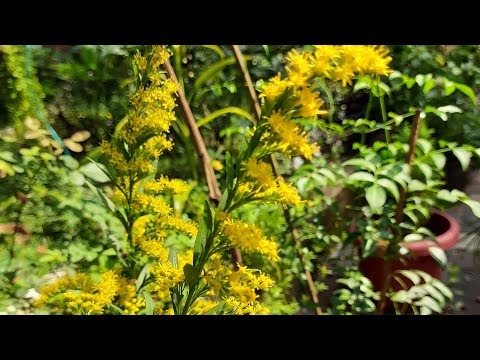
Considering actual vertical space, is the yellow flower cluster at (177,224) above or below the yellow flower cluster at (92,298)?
above

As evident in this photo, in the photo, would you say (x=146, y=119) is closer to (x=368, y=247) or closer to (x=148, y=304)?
(x=148, y=304)

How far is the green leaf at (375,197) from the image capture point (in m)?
1.08

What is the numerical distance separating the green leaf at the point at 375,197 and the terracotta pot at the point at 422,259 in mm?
551

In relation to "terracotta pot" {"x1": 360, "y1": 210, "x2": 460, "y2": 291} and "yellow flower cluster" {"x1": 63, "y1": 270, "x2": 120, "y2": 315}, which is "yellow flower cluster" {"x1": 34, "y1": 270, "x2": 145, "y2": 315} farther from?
"terracotta pot" {"x1": 360, "y1": 210, "x2": 460, "y2": 291}

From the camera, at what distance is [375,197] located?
1084mm

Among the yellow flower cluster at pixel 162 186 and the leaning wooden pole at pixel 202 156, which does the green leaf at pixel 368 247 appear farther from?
the yellow flower cluster at pixel 162 186

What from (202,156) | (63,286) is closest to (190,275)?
(63,286)

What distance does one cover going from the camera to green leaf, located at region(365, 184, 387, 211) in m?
1.08

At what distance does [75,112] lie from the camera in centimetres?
196

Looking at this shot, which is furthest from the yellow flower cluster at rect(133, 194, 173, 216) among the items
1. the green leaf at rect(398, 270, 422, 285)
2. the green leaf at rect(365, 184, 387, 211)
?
the green leaf at rect(398, 270, 422, 285)

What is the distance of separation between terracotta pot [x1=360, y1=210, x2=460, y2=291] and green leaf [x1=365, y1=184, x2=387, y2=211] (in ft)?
1.81

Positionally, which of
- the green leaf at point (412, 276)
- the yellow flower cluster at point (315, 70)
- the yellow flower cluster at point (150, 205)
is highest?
the yellow flower cluster at point (315, 70)

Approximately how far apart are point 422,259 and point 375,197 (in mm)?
673

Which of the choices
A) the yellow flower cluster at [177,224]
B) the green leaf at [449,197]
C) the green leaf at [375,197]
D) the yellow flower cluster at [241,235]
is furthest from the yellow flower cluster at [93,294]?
the green leaf at [449,197]
